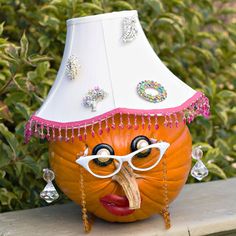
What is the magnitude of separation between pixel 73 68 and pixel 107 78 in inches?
5.3

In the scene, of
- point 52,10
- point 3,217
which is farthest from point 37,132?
point 52,10

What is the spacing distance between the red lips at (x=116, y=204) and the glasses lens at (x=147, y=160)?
13 centimetres

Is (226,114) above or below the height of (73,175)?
below

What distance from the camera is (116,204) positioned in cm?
213

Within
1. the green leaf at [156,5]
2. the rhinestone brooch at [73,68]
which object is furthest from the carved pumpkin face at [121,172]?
the green leaf at [156,5]

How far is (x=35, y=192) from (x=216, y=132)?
3.74ft

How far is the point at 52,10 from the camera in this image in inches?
123

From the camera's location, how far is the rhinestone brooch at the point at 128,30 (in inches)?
85.7

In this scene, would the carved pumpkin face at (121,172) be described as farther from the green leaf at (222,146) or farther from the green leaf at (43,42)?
the green leaf at (222,146)

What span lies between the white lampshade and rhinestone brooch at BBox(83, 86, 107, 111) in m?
0.01

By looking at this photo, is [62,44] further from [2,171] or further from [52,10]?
[2,171]

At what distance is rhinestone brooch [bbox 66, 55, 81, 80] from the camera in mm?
2164

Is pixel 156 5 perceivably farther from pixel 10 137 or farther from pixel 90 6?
pixel 10 137

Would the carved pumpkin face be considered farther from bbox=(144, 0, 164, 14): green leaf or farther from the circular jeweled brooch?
bbox=(144, 0, 164, 14): green leaf
